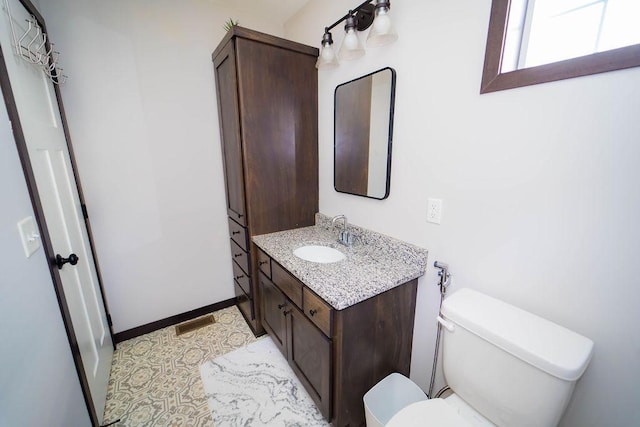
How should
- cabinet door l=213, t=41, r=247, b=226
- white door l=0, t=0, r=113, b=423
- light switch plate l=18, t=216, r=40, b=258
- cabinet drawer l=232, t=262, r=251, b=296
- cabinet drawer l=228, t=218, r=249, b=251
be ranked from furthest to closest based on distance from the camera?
cabinet drawer l=232, t=262, r=251, b=296
cabinet drawer l=228, t=218, r=249, b=251
cabinet door l=213, t=41, r=247, b=226
white door l=0, t=0, r=113, b=423
light switch plate l=18, t=216, r=40, b=258

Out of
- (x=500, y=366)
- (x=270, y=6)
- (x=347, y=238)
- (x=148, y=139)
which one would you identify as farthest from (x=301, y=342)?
(x=270, y=6)

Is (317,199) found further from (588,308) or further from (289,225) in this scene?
(588,308)

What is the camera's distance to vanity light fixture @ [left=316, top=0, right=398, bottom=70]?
1.11 meters

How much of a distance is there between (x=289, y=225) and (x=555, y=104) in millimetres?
1561

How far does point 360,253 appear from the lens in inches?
58.5

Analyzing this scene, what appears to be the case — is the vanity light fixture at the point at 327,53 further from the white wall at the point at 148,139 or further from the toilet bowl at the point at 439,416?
the toilet bowl at the point at 439,416

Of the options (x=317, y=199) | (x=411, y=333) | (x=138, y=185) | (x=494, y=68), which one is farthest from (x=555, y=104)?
(x=138, y=185)

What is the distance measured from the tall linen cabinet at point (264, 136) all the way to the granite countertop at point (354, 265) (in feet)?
0.74

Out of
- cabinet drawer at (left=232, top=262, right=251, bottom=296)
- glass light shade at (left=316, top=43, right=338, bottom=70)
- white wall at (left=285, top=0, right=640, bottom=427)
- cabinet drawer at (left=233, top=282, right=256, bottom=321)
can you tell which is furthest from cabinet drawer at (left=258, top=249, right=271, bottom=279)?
glass light shade at (left=316, top=43, right=338, bottom=70)

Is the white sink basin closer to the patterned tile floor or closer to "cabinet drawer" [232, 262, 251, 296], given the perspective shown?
"cabinet drawer" [232, 262, 251, 296]

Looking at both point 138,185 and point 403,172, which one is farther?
point 138,185

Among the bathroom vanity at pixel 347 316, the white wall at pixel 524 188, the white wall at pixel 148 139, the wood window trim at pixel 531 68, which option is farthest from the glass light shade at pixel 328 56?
the bathroom vanity at pixel 347 316

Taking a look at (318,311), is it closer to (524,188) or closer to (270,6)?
(524,188)

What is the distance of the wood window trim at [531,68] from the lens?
68 centimetres
